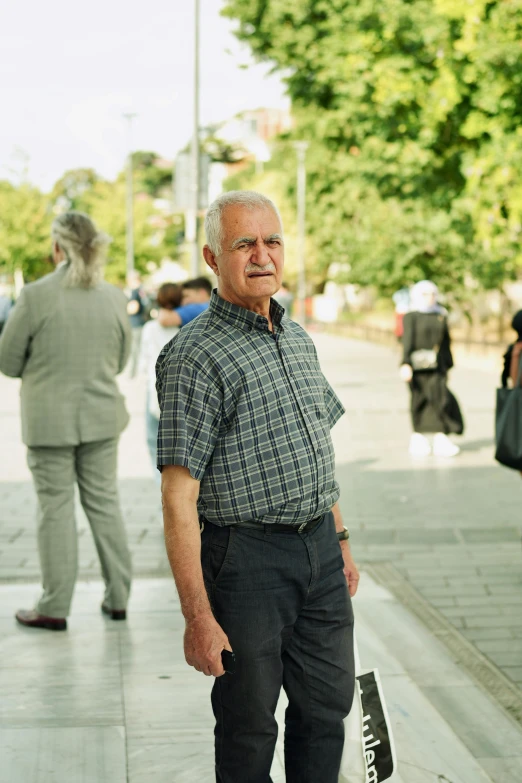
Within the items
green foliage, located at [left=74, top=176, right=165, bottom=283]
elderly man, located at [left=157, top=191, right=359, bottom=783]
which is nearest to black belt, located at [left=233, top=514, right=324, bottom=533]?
elderly man, located at [left=157, top=191, right=359, bottom=783]

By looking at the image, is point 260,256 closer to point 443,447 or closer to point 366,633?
point 366,633

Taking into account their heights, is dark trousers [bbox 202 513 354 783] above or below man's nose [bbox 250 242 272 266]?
below

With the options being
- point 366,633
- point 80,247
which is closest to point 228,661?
point 366,633

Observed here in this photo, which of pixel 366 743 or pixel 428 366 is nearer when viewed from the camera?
pixel 366 743

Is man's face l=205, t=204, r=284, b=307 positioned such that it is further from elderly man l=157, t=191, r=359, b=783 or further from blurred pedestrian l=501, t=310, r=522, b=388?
blurred pedestrian l=501, t=310, r=522, b=388

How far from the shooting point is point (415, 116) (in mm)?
21906

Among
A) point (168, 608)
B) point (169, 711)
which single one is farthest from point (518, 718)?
point (168, 608)

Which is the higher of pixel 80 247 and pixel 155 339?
pixel 80 247

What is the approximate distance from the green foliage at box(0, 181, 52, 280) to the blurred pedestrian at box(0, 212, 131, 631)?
47953mm

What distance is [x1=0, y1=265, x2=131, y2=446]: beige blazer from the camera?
550 cm


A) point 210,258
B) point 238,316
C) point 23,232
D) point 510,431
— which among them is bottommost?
point 23,232

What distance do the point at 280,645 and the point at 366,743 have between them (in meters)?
0.40

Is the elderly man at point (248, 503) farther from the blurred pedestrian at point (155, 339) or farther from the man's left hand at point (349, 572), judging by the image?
the blurred pedestrian at point (155, 339)

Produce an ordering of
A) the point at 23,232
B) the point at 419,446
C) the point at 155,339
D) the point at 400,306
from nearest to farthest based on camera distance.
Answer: the point at 155,339 < the point at 419,446 < the point at 400,306 < the point at 23,232
